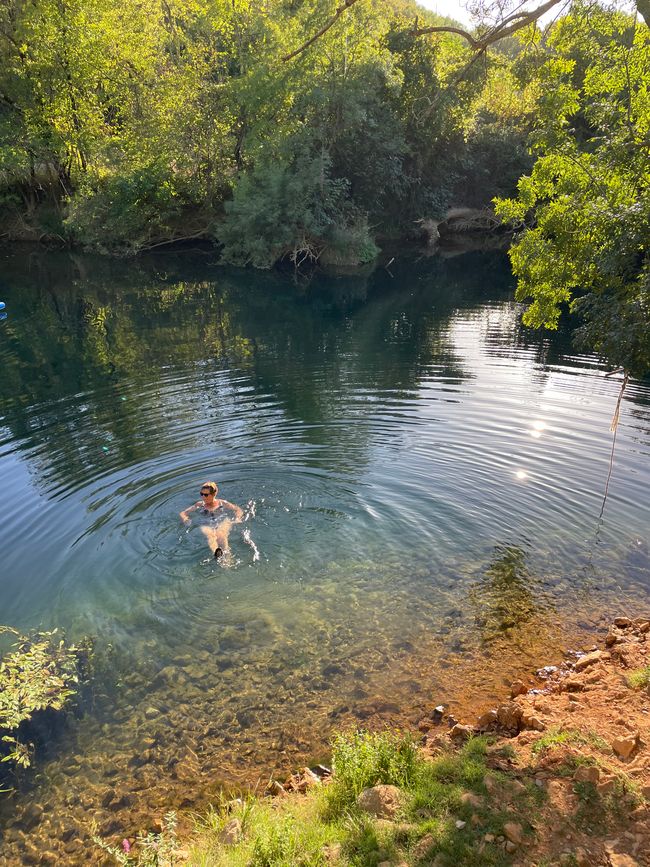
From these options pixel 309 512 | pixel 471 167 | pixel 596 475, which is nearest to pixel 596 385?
pixel 596 475

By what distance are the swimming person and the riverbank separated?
16.8 ft

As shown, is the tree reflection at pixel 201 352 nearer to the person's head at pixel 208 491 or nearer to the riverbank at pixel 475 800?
the person's head at pixel 208 491

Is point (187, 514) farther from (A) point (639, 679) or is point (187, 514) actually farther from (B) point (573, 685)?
(A) point (639, 679)

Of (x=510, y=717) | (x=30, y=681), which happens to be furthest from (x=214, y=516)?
(x=510, y=717)

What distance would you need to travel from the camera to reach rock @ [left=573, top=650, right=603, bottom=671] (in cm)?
808

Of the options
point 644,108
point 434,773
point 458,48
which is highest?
point 458,48

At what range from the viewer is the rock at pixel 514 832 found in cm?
486

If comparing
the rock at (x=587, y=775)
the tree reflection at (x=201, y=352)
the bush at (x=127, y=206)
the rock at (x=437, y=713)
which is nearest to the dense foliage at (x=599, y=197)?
the rock at (x=437, y=713)

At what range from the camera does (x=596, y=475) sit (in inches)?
541

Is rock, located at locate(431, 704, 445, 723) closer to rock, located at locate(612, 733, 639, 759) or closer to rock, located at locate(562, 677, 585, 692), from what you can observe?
rock, located at locate(562, 677, 585, 692)

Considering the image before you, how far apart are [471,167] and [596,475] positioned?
150ft

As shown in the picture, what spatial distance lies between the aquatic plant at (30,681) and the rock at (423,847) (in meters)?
4.96

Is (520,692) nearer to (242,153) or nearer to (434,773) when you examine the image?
(434,773)

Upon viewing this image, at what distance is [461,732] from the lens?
686 cm
